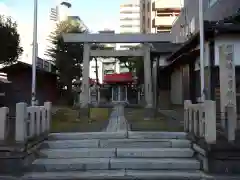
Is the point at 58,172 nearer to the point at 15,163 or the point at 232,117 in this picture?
the point at 15,163

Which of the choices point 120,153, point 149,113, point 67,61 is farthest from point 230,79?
point 67,61

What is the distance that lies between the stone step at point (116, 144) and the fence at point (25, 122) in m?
0.56

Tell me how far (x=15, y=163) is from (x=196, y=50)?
12.9 meters

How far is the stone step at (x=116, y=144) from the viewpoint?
947 centimetres

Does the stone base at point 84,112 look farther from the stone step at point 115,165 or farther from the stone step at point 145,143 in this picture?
the stone step at point 115,165

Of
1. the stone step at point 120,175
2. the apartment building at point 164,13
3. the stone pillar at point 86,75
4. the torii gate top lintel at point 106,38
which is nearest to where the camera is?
the stone step at point 120,175

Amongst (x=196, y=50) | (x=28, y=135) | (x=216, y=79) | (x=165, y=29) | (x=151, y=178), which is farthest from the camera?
(x=165, y=29)

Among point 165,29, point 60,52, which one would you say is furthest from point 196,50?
point 165,29

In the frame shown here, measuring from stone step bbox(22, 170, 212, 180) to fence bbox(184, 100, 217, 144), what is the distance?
91 cm

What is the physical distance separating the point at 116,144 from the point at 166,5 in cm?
6336

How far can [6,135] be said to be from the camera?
902 cm

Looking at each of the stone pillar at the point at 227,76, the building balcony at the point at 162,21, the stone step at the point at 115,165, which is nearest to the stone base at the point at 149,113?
the stone pillar at the point at 227,76

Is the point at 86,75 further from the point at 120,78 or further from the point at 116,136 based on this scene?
the point at 120,78

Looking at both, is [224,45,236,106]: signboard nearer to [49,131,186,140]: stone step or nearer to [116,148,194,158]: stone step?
[49,131,186,140]: stone step
